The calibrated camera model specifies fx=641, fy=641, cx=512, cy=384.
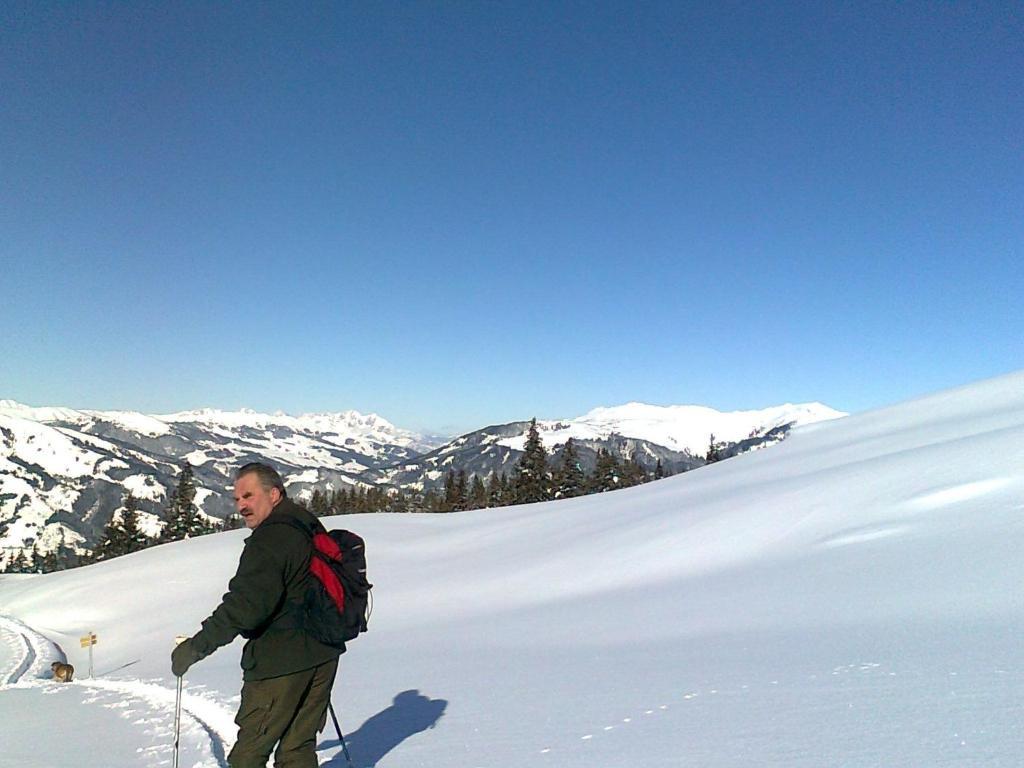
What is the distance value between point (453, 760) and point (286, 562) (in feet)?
7.41

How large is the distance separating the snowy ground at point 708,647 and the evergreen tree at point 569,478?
1444 inches

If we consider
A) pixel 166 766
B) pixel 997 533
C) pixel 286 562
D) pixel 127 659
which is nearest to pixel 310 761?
pixel 286 562

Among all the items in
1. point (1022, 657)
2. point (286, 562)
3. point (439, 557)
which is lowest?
point (439, 557)

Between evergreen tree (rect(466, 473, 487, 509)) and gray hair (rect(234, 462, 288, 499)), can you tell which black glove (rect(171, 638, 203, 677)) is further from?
evergreen tree (rect(466, 473, 487, 509))

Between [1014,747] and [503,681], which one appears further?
[503,681]

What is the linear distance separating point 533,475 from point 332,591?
5152cm

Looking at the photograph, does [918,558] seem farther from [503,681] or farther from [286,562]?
[286,562]

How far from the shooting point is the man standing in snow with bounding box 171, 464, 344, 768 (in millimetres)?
4016

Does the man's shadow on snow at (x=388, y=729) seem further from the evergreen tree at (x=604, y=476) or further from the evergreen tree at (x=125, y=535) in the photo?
the evergreen tree at (x=125, y=535)

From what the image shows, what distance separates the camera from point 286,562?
4082mm

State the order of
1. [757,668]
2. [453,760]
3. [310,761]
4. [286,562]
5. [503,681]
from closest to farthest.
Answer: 1. [286,562]
2. [310,761]
3. [453,760]
4. [757,668]
5. [503,681]

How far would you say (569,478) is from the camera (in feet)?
185

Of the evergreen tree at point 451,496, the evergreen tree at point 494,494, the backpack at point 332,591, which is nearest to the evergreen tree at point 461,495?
the evergreen tree at point 451,496

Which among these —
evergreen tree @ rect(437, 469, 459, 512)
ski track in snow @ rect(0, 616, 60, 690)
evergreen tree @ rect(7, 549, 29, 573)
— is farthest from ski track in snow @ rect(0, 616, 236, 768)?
evergreen tree @ rect(7, 549, 29, 573)
